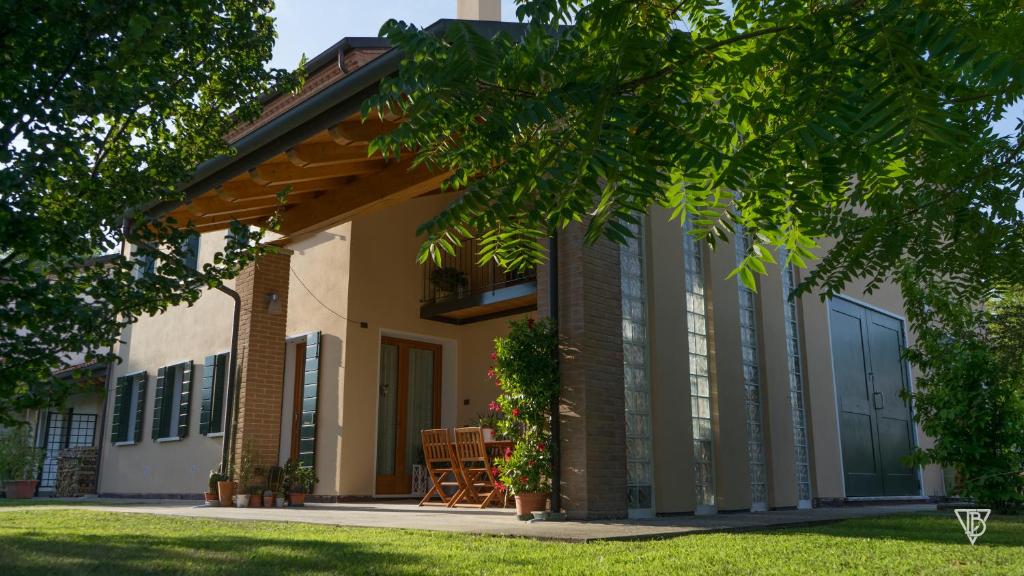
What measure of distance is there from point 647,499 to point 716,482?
46.8 inches

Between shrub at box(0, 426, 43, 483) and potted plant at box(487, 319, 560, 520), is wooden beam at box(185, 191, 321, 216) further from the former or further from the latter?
shrub at box(0, 426, 43, 483)

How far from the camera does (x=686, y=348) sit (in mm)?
7867

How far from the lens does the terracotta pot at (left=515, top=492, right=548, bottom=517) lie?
641 cm

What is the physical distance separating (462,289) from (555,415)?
5.03 meters

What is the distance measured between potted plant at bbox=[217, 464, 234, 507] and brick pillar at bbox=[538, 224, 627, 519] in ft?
15.2

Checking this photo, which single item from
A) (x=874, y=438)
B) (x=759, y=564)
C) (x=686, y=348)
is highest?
(x=686, y=348)

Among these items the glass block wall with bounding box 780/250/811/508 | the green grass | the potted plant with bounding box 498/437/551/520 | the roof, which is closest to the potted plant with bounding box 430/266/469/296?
the roof

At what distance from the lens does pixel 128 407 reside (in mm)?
13562

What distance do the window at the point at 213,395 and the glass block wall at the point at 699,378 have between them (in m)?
6.92

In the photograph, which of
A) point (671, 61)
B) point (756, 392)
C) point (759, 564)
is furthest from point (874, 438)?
point (671, 61)

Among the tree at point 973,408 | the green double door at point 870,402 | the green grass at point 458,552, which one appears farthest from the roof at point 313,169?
the green double door at point 870,402

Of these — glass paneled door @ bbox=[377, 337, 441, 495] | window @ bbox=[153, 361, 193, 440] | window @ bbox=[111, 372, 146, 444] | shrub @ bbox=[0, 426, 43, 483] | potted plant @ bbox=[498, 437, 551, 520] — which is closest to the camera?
potted plant @ bbox=[498, 437, 551, 520]

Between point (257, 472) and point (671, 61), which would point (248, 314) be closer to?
point (257, 472)

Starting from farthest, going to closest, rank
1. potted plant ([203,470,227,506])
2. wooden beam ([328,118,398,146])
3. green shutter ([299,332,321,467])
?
green shutter ([299,332,321,467]) → potted plant ([203,470,227,506]) → wooden beam ([328,118,398,146])
